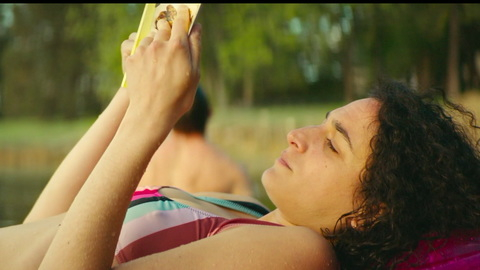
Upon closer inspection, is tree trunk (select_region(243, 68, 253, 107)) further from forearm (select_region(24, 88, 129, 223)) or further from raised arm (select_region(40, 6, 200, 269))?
raised arm (select_region(40, 6, 200, 269))

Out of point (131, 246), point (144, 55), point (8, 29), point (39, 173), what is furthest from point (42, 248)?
point (8, 29)

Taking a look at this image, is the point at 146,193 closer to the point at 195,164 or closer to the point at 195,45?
the point at 195,45

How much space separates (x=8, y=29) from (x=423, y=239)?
1904 centimetres

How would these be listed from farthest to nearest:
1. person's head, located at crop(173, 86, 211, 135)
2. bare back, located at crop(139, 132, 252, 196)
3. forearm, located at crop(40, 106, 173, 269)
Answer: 1. person's head, located at crop(173, 86, 211, 135)
2. bare back, located at crop(139, 132, 252, 196)
3. forearm, located at crop(40, 106, 173, 269)

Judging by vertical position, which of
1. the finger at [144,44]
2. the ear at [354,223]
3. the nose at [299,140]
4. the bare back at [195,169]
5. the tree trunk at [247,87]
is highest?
the finger at [144,44]

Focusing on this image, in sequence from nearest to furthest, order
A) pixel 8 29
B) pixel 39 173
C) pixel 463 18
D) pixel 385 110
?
pixel 385 110 < pixel 39 173 < pixel 463 18 < pixel 8 29

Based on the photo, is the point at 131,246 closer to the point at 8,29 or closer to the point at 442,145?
the point at 442,145

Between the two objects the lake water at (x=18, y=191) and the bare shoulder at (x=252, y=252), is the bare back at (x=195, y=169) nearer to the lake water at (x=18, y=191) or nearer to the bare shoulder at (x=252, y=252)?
the bare shoulder at (x=252, y=252)

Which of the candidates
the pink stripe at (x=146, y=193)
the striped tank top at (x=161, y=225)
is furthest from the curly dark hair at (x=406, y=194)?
the pink stripe at (x=146, y=193)

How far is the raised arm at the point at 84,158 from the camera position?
6.57 ft

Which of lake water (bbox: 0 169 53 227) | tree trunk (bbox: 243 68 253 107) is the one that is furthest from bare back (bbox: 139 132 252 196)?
tree trunk (bbox: 243 68 253 107)

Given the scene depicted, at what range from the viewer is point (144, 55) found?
4.64 feet

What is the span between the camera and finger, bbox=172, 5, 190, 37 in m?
1.41

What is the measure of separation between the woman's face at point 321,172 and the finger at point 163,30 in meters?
0.43
